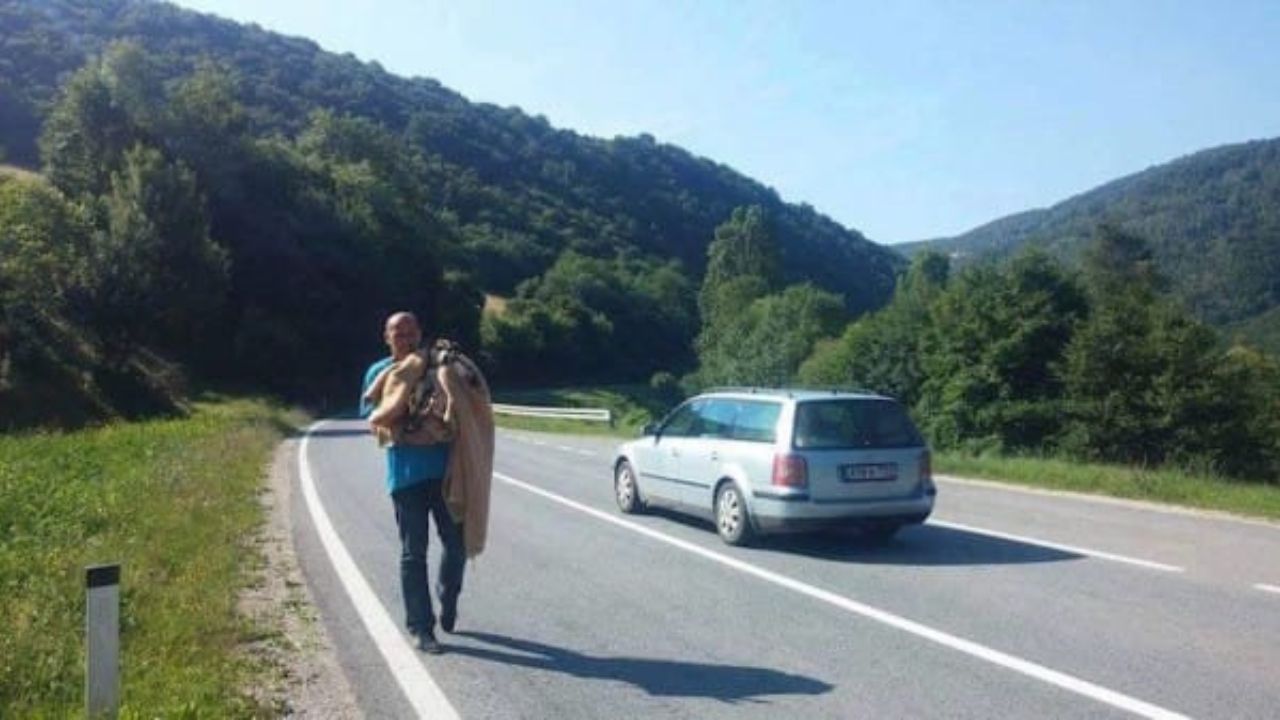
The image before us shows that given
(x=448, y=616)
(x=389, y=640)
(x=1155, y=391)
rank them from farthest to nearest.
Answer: (x=1155, y=391), (x=448, y=616), (x=389, y=640)

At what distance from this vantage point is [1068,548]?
37.2 ft

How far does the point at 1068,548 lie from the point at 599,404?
5955cm

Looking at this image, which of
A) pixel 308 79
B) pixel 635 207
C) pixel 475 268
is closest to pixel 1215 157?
pixel 635 207

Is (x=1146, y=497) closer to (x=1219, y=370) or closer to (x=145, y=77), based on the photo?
(x=1219, y=370)

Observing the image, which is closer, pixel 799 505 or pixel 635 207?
pixel 799 505

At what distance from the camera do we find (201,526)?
11.6 m

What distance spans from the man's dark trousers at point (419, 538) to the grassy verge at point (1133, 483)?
428 inches

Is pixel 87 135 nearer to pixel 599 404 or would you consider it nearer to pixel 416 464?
pixel 599 404

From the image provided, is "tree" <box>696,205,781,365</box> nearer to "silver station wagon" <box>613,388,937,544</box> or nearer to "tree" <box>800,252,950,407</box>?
"tree" <box>800,252,950,407</box>

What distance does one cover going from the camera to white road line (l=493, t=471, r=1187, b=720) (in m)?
5.86

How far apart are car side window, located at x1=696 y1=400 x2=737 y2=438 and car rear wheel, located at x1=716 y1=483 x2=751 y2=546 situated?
714mm

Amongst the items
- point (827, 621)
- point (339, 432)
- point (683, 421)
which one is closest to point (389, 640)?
point (827, 621)

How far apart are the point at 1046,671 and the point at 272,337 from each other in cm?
6502

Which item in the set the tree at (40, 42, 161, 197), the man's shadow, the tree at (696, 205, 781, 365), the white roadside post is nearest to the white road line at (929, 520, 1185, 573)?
the man's shadow
